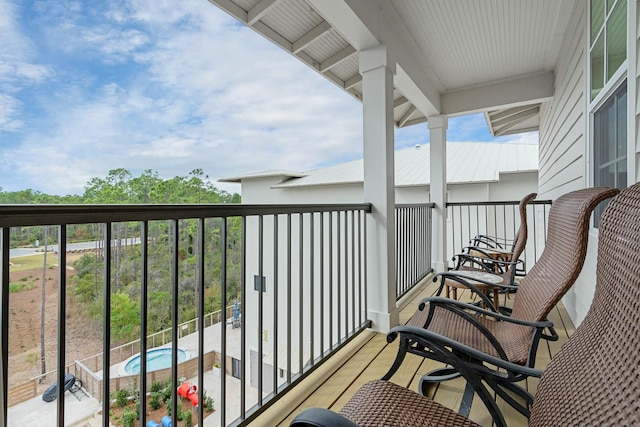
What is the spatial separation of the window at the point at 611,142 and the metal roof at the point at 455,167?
606 cm

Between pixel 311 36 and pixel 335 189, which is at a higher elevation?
pixel 311 36

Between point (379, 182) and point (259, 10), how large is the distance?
168cm

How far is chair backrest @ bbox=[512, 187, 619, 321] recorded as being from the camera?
132cm

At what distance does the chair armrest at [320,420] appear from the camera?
69 cm

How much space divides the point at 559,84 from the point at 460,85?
49.2 inches

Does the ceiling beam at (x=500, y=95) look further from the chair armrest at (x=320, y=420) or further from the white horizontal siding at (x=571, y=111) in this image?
the chair armrest at (x=320, y=420)

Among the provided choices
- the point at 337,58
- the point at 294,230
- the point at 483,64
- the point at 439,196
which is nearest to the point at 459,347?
the point at 337,58

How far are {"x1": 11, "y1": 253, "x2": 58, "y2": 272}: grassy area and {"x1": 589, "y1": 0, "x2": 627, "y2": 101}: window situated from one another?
101 inches

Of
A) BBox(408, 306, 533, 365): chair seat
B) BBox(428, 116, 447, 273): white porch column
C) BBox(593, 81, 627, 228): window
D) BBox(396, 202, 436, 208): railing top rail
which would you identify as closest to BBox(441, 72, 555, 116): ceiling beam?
BBox(428, 116, 447, 273): white porch column

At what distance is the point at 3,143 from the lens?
15.5 metres


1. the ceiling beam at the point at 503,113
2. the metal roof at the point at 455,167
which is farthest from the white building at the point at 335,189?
the ceiling beam at the point at 503,113

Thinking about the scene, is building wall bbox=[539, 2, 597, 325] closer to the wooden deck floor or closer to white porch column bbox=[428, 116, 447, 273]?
the wooden deck floor

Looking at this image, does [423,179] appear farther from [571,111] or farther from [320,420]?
[320,420]

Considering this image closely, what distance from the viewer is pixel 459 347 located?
1.09 metres
